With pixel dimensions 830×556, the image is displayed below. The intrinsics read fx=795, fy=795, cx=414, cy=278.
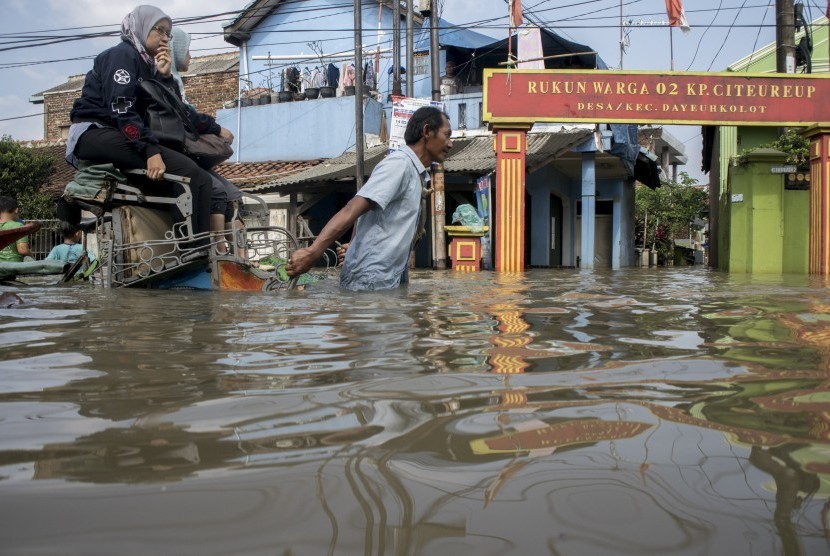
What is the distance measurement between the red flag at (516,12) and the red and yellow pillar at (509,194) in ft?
15.5

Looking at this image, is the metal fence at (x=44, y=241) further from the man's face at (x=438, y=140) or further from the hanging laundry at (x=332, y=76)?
the man's face at (x=438, y=140)

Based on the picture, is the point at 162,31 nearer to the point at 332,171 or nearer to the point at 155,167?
the point at 155,167

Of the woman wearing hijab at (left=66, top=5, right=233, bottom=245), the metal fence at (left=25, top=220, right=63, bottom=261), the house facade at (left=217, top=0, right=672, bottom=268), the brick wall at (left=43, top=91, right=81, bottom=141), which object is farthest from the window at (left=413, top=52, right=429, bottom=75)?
the woman wearing hijab at (left=66, top=5, right=233, bottom=245)

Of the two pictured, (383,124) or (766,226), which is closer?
(766,226)

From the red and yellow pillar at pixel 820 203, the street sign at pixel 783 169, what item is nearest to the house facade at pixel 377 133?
the street sign at pixel 783 169

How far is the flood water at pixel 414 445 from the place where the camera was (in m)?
0.95

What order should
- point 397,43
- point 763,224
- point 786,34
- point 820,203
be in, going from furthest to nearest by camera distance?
point 397,43, point 786,34, point 763,224, point 820,203

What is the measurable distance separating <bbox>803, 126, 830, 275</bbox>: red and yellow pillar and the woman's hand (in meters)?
10.9

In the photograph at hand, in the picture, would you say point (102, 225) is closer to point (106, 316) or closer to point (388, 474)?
point (106, 316)

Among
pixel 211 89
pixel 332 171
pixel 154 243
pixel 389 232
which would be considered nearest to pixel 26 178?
pixel 211 89

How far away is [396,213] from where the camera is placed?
4785 mm

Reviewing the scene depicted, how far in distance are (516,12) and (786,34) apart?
546 cm

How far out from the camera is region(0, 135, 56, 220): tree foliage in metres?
21.1

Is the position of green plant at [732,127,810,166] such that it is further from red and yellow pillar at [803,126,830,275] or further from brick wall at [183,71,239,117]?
brick wall at [183,71,239,117]
